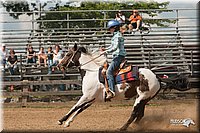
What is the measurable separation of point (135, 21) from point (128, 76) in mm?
9783

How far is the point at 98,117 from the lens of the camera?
1388 centimetres

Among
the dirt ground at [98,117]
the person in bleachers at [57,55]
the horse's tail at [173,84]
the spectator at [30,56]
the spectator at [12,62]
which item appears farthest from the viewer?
the spectator at [30,56]

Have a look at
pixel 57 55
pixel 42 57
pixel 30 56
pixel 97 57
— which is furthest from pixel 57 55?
pixel 97 57

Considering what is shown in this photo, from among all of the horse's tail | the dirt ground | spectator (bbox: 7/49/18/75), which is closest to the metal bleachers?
spectator (bbox: 7/49/18/75)

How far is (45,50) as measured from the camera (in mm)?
21109

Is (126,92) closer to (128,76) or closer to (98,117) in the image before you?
(128,76)

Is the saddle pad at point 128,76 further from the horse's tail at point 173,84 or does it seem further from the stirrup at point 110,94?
the horse's tail at point 173,84

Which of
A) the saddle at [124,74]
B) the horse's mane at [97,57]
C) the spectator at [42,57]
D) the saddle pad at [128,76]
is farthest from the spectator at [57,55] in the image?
the saddle pad at [128,76]

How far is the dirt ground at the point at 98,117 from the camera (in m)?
11.4

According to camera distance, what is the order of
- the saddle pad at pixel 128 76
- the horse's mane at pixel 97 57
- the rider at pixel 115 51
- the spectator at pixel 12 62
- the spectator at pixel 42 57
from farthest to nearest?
the spectator at pixel 42 57 < the spectator at pixel 12 62 < the horse's mane at pixel 97 57 < the saddle pad at pixel 128 76 < the rider at pixel 115 51

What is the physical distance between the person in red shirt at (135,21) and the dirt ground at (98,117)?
4.14 metres

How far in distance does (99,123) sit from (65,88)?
6.73 m

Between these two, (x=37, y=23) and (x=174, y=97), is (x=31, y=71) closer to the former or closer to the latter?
(x=37, y=23)

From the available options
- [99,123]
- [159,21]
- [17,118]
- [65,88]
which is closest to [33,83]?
[65,88]
